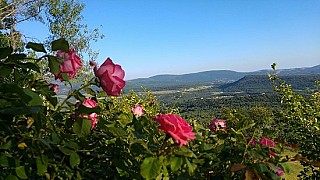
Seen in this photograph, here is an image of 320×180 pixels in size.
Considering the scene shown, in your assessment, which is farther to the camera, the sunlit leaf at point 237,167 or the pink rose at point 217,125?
the pink rose at point 217,125

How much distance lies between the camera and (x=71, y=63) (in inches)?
35.9

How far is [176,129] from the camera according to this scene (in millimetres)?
792

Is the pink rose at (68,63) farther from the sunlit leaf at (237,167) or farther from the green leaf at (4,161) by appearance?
the sunlit leaf at (237,167)

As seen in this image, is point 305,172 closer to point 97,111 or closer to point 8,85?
point 97,111

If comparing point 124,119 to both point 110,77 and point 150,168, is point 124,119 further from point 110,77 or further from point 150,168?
point 150,168

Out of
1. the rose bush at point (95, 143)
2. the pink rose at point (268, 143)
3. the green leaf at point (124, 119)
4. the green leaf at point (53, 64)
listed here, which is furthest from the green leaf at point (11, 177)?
the pink rose at point (268, 143)

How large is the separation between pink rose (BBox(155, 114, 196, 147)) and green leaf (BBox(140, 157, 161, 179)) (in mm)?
77

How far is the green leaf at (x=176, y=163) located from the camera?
75cm

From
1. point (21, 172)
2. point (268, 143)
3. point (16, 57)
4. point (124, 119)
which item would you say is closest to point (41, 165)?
point (21, 172)

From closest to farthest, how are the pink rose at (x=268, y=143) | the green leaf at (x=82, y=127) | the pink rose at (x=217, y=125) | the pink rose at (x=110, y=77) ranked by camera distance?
the green leaf at (x=82, y=127), the pink rose at (x=110, y=77), the pink rose at (x=268, y=143), the pink rose at (x=217, y=125)

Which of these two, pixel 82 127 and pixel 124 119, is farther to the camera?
pixel 124 119

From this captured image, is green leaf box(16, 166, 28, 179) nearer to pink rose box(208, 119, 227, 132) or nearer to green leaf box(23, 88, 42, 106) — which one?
green leaf box(23, 88, 42, 106)

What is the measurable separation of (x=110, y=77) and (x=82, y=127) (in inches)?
6.5

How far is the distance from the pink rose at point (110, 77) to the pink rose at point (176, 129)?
0.14 m
